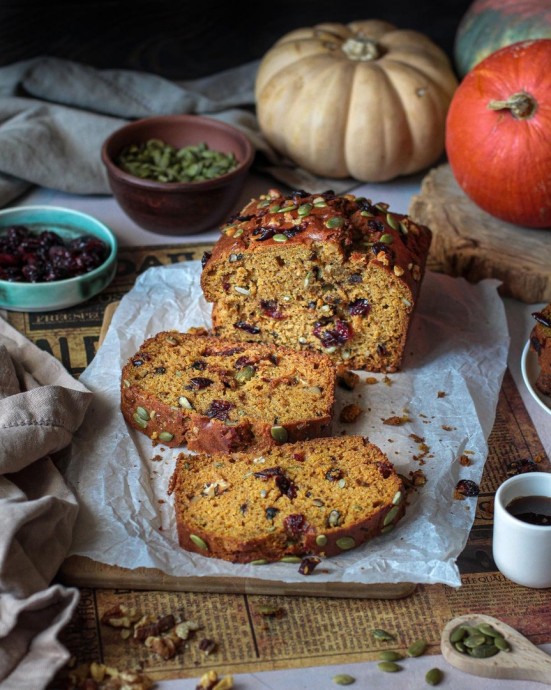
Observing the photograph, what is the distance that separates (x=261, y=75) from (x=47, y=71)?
1262 mm

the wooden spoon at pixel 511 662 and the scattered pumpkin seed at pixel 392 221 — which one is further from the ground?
the scattered pumpkin seed at pixel 392 221

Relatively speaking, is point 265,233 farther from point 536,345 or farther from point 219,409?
point 536,345

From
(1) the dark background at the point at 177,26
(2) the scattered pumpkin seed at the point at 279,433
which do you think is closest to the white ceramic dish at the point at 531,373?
(2) the scattered pumpkin seed at the point at 279,433

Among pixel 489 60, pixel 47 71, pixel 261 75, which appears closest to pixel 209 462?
pixel 489 60

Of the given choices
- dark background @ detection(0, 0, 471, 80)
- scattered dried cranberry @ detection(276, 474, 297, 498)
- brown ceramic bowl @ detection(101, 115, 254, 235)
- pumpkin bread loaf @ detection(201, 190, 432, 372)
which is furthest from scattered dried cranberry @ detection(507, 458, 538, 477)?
dark background @ detection(0, 0, 471, 80)

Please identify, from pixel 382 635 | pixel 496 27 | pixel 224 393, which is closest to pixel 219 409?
pixel 224 393

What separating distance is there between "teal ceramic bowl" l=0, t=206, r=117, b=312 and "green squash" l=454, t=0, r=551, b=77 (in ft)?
7.85

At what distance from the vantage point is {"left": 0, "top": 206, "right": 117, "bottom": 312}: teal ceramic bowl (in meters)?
4.36

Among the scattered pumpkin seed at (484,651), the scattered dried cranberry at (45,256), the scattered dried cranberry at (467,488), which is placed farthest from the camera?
the scattered dried cranberry at (45,256)

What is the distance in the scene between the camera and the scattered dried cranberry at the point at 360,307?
3.98 m

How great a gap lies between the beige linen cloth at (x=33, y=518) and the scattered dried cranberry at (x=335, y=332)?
101cm

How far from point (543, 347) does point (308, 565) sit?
4.38ft

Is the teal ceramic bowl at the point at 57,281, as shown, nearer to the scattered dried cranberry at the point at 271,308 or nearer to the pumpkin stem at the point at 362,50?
the scattered dried cranberry at the point at 271,308

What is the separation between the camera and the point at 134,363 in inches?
150
